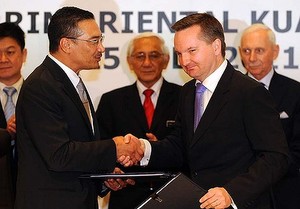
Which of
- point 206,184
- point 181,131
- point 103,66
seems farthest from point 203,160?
point 103,66

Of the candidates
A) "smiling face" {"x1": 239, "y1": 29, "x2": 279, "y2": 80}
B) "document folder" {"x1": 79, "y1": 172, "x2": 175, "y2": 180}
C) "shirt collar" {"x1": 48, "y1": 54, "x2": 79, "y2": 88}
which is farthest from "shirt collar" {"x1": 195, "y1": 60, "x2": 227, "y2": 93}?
"smiling face" {"x1": 239, "y1": 29, "x2": 279, "y2": 80}

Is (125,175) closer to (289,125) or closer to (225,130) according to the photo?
(225,130)

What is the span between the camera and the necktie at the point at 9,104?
17.3ft

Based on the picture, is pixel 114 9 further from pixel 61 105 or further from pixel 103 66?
pixel 61 105

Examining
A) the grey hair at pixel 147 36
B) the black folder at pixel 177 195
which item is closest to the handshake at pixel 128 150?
the black folder at pixel 177 195

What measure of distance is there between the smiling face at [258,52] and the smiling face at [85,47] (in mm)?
1492

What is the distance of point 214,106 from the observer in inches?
148

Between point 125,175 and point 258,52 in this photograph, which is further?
point 258,52

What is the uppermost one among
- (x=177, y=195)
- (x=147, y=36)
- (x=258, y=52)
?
(x=147, y=36)

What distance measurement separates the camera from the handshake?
4.09 meters

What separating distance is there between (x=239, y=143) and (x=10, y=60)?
236 centimetres

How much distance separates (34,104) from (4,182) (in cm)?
97

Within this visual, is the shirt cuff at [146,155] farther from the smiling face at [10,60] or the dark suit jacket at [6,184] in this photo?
the smiling face at [10,60]

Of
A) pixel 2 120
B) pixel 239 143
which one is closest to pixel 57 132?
pixel 239 143
